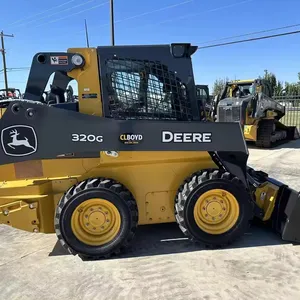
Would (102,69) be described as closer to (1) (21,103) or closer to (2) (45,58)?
(2) (45,58)

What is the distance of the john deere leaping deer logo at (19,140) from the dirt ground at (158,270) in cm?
130

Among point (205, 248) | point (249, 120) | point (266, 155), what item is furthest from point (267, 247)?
point (249, 120)

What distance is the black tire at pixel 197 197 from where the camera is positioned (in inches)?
157

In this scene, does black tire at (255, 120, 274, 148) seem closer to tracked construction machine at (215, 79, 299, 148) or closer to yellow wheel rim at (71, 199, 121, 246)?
tracked construction machine at (215, 79, 299, 148)

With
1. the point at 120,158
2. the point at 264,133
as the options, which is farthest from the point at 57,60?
the point at 264,133

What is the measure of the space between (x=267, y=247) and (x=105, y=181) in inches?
84.4

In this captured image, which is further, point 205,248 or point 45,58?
point 205,248

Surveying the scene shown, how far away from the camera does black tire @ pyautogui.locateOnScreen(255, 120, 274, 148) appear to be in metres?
13.1

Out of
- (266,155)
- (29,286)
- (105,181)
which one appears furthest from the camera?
(266,155)

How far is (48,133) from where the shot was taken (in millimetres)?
3768

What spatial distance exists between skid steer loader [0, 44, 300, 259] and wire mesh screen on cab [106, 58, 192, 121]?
1 cm

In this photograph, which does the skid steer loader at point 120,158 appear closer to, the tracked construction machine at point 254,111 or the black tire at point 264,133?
the tracked construction machine at point 254,111

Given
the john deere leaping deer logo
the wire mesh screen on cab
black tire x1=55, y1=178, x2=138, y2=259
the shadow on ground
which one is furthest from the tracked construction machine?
the john deere leaping deer logo

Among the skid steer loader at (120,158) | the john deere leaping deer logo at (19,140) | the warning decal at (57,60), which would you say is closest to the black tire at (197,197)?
the skid steer loader at (120,158)
